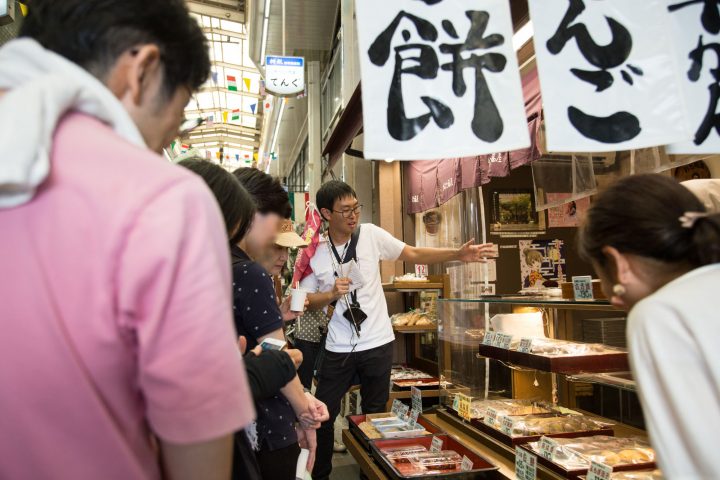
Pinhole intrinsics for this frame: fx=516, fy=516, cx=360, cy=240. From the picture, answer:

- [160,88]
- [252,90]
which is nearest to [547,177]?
[160,88]

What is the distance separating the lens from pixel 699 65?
6.13 ft

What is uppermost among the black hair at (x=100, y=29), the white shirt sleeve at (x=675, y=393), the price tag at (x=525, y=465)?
the black hair at (x=100, y=29)

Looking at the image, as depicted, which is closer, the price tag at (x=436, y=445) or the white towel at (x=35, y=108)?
the white towel at (x=35, y=108)

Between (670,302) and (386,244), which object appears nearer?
(670,302)

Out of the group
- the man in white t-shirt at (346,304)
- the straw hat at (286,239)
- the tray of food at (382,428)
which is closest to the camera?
the straw hat at (286,239)

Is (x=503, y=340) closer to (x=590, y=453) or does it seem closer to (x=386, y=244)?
(x=590, y=453)

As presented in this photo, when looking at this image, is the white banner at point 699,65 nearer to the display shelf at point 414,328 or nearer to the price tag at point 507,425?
the price tag at point 507,425

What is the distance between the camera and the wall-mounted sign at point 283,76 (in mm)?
8336

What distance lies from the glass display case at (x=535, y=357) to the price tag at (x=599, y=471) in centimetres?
52

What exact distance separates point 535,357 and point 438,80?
1611mm

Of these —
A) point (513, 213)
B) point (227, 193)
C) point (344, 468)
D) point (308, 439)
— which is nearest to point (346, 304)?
point (344, 468)

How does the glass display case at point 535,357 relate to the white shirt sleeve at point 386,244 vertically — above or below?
below

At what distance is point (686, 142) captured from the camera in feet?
6.00

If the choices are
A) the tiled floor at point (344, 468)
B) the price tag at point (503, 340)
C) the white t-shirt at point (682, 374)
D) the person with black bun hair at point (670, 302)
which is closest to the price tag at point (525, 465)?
the price tag at point (503, 340)
